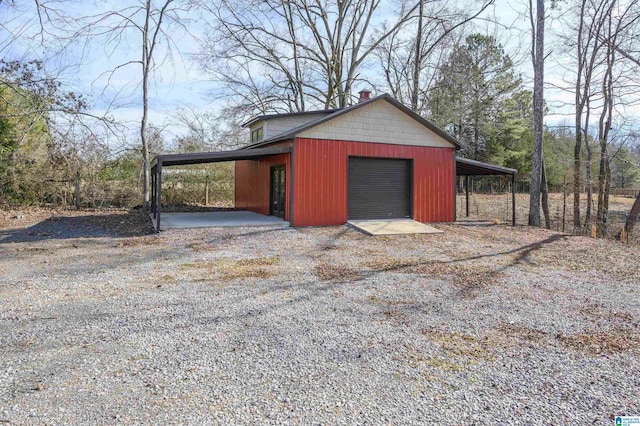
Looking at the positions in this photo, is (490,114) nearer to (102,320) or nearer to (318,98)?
(318,98)

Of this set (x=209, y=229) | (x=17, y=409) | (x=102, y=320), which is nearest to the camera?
(x=17, y=409)

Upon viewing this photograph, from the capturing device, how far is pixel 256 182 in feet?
51.0

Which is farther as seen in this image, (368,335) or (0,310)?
(0,310)

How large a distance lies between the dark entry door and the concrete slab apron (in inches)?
99.1

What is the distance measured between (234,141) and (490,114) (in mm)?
16500

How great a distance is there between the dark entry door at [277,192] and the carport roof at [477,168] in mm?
6002

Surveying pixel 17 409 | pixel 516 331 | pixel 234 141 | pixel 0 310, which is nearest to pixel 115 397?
pixel 17 409

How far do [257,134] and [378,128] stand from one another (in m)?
6.41

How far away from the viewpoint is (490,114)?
84.5 feet

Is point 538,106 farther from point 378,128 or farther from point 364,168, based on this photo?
point 364,168

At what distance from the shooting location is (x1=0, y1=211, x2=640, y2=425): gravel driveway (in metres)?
2.43

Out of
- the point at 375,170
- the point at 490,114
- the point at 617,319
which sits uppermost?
the point at 490,114

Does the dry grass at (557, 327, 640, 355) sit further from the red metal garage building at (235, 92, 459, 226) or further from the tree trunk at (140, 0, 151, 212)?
the tree trunk at (140, 0, 151, 212)

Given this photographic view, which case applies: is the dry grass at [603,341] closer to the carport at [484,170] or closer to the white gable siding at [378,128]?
the white gable siding at [378,128]
